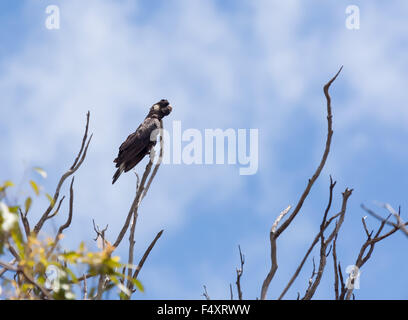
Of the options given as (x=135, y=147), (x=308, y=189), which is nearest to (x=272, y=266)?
(x=308, y=189)

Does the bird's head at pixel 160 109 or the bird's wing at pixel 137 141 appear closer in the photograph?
the bird's wing at pixel 137 141

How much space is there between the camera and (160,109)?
34.4ft

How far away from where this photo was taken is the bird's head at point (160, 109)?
10.5 metres

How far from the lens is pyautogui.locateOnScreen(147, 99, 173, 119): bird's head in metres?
10.5

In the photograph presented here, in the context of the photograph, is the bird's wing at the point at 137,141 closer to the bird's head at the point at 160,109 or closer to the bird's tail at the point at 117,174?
the bird's tail at the point at 117,174

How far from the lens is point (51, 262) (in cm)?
320

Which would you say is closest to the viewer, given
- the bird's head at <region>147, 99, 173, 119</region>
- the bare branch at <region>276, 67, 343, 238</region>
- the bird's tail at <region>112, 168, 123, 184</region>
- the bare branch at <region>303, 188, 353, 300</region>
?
the bare branch at <region>276, 67, 343, 238</region>

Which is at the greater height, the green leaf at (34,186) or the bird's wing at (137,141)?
the bird's wing at (137,141)

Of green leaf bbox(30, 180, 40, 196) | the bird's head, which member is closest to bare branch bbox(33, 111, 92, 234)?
green leaf bbox(30, 180, 40, 196)

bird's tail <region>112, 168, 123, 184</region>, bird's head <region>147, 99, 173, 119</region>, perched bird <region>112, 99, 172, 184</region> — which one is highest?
bird's head <region>147, 99, 173, 119</region>

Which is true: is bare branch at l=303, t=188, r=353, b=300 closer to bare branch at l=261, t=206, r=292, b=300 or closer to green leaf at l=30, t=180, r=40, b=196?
bare branch at l=261, t=206, r=292, b=300

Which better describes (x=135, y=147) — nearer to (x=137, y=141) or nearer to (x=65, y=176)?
(x=137, y=141)

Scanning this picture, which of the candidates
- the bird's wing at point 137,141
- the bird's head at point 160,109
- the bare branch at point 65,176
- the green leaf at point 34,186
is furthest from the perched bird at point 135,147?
the green leaf at point 34,186
